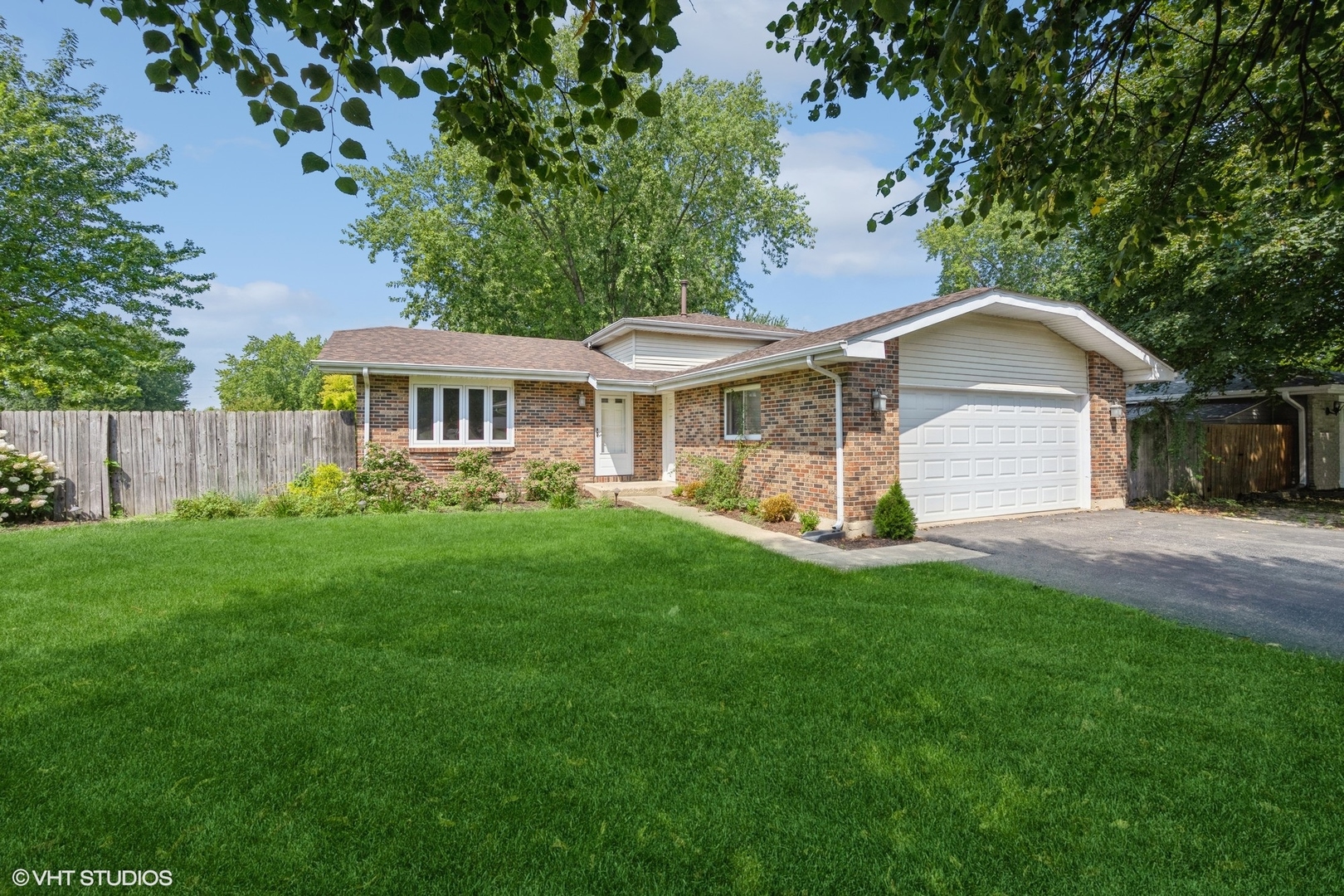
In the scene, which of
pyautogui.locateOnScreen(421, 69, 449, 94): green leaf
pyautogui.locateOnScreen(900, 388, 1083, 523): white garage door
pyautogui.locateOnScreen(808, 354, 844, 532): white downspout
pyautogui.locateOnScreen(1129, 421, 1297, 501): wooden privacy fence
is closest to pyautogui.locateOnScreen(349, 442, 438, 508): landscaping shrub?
pyautogui.locateOnScreen(808, 354, 844, 532): white downspout

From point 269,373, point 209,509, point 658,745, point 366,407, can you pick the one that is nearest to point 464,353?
point 366,407

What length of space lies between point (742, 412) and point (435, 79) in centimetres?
986

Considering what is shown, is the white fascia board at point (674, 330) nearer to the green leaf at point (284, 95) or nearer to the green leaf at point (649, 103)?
the green leaf at point (649, 103)

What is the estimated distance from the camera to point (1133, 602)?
563cm

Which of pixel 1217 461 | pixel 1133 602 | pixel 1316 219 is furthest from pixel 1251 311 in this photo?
pixel 1133 602

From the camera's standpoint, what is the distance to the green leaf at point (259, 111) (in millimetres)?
2447

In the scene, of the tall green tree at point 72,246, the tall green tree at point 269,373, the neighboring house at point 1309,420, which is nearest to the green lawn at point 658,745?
the neighboring house at point 1309,420

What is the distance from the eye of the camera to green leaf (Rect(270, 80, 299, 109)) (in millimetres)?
2363

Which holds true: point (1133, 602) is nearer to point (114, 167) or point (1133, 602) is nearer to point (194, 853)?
point (194, 853)

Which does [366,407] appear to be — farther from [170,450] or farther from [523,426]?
[170,450]

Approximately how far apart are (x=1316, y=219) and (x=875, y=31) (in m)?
11.3

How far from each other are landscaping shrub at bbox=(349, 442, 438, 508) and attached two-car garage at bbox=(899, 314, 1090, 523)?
9121 mm

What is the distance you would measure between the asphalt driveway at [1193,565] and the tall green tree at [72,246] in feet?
70.6

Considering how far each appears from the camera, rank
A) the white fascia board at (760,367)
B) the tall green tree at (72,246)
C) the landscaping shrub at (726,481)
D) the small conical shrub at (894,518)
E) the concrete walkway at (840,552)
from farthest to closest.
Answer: the tall green tree at (72,246), the landscaping shrub at (726,481), the white fascia board at (760,367), the small conical shrub at (894,518), the concrete walkway at (840,552)
